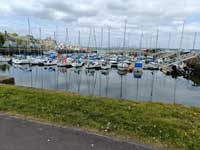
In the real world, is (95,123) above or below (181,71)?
above

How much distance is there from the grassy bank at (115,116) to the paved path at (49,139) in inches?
14.4

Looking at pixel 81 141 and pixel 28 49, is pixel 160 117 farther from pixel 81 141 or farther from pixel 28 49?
pixel 28 49

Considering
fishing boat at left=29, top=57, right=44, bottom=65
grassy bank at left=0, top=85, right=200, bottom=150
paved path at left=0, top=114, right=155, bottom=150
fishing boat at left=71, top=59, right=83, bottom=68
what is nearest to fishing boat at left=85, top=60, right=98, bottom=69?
fishing boat at left=71, top=59, right=83, bottom=68

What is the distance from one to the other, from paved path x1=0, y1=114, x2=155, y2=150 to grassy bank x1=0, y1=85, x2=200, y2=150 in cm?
37

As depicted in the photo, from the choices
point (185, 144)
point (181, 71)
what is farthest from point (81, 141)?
point (181, 71)

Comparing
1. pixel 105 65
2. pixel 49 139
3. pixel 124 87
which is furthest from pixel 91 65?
pixel 49 139

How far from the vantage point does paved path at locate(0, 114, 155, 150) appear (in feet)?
12.7

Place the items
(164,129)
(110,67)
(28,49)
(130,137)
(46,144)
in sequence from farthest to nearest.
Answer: (28,49), (110,67), (164,129), (130,137), (46,144)

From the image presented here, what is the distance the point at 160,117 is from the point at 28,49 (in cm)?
9073

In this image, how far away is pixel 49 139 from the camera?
4180 mm

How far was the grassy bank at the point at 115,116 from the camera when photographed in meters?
4.49

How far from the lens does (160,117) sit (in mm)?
5504

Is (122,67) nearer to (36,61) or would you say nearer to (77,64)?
(77,64)

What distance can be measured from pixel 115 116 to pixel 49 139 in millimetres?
1804
